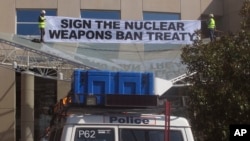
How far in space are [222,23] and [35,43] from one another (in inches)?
513

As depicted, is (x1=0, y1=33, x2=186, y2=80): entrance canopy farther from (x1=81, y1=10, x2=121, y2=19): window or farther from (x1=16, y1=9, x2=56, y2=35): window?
(x1=81, y1=10, x2=121, y2=19): window

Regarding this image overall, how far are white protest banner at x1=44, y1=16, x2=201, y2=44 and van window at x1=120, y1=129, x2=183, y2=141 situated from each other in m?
14.4

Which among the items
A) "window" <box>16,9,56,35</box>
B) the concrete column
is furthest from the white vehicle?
"window" <box>16,9,56,35</box>

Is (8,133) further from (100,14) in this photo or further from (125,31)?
(125,31)

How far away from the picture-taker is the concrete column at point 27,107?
25.2 meters

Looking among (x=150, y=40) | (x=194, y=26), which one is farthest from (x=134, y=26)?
(x=194, y=26)

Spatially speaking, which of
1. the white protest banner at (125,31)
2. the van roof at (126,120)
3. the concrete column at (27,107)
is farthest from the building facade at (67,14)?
the van roof at (126,120)

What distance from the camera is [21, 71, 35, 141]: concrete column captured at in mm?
25203

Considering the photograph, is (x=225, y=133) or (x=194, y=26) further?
(x=194, y=26)

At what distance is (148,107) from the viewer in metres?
7.23

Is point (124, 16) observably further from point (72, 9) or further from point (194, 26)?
point (194, 26)

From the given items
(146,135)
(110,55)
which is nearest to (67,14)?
(110,55)

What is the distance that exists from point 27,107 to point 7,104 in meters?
0.98

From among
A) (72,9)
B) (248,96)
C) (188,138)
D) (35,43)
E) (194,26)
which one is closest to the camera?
(188,138)
